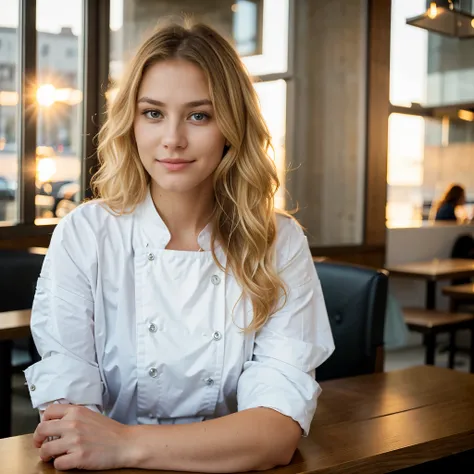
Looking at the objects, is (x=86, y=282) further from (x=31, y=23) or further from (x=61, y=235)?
(x=31, y=23)

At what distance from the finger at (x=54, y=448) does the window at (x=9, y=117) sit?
116 inches

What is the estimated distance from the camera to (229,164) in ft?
4.50

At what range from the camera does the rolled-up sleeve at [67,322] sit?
3.85ft

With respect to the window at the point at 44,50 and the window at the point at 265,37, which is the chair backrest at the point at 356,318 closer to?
the window at the point at 44,50

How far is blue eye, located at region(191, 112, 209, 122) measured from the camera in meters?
1.29

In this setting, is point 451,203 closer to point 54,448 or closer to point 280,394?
point 280,394

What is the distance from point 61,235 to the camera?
4.22 ft

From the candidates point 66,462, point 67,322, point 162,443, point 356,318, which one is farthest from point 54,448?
point 356,318

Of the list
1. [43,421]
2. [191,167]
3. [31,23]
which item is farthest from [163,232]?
[31,23]

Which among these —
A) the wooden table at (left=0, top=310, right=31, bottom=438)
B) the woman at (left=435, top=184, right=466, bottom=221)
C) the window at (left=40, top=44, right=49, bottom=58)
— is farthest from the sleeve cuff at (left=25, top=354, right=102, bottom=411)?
the woman at (left=435, top=184, right=466, bottom=221)

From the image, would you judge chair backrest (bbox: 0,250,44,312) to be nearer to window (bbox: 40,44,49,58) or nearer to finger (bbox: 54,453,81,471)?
window (bbox: 40,44,49,58)

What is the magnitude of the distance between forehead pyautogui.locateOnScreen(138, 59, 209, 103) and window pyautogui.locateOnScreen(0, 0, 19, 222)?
8.78 feet

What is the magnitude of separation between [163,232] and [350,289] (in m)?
0.79

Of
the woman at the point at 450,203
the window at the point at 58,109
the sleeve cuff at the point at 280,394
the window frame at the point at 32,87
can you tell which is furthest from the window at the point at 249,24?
the sleeve cuff at the point at 280,394
